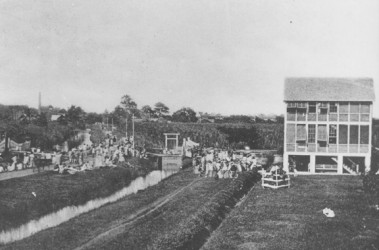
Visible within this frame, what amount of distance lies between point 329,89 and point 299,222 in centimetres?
1973

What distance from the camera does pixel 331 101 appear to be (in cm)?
3659

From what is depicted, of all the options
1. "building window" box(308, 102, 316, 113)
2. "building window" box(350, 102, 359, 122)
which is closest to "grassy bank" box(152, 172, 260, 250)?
"building window" box(308, 102, 316, 113)

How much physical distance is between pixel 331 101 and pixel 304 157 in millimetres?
5053

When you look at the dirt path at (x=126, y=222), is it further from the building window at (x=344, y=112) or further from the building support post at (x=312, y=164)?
the building window at (x=344, y=112)

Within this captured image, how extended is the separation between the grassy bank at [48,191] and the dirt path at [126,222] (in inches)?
167

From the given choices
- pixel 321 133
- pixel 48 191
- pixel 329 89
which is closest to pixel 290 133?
pixel 321 133

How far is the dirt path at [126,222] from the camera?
19.1 meters

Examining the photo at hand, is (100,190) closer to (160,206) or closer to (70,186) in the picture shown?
(70,186)

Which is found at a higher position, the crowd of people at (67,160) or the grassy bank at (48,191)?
the crowd of people at (67,160)

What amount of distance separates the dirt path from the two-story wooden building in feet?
37.1

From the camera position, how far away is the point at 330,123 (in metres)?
36.6

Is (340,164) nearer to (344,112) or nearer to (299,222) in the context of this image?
(344,112)

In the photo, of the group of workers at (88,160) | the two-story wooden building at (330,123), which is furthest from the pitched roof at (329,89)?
the group of workers at (88,160)

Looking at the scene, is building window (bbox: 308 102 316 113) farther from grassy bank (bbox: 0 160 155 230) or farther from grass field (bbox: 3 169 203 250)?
grassy bank (bbox: 0 160 155 230)
